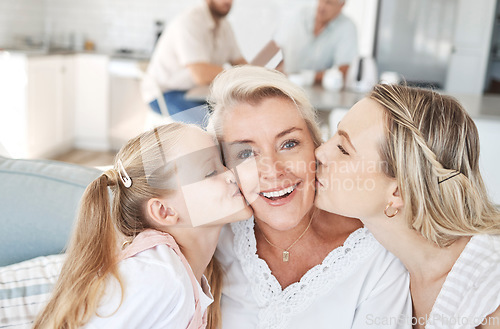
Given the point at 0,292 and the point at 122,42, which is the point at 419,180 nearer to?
the point at 0,292

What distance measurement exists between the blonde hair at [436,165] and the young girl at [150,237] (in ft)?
1.05

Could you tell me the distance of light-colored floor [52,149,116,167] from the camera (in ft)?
14.1

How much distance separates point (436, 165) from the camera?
3.14 feet

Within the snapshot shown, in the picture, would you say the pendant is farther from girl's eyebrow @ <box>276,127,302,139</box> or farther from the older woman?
girl's eyebrow @ <box>276,127,302,139</box>

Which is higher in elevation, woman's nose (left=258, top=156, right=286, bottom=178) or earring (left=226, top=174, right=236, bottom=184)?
woman's nose (left=258, top=156, right=286, bottom=178)

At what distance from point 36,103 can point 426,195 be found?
364 centimetres

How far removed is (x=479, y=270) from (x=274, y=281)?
0.41 metres

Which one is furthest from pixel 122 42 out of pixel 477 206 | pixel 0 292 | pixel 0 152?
pixel 477 206

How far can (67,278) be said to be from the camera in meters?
1.02

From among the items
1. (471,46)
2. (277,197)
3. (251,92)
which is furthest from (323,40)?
(471,46)

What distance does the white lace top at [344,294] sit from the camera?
1.08m

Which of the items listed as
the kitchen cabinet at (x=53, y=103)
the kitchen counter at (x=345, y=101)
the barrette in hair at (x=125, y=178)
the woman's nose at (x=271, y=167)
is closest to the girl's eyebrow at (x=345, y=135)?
the woman's nose at (x=271, y=167)

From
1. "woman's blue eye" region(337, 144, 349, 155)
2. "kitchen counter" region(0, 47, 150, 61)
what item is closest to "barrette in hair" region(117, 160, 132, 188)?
"woman's blue eye" region(337, 144, 349, 155)

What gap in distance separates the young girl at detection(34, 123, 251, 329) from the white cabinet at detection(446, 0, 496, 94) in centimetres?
462
